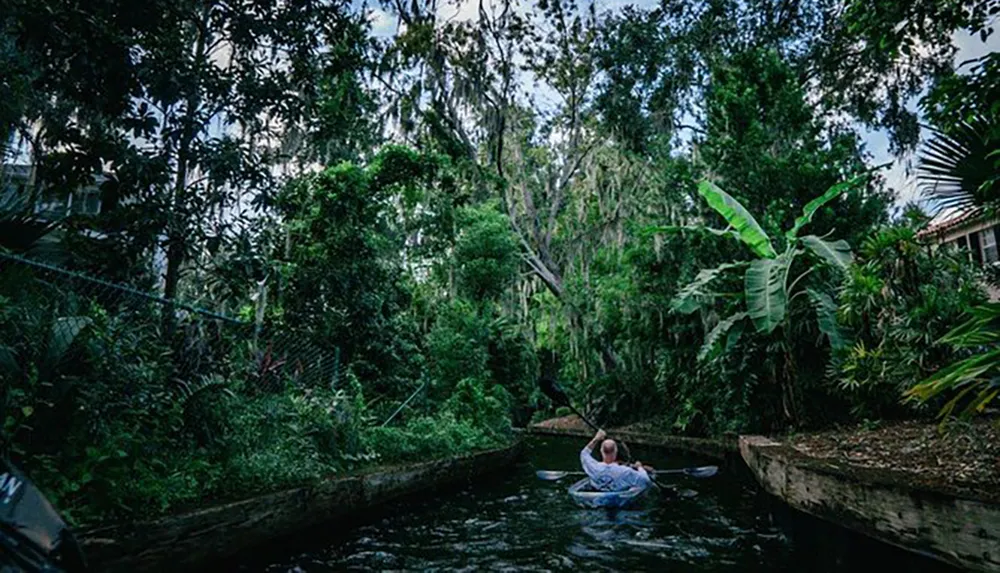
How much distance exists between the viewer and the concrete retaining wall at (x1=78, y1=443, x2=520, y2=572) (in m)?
4.14

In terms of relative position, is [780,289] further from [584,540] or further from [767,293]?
[584,540]

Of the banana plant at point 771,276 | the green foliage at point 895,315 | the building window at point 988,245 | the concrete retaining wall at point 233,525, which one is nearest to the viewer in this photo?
the concrete retaining wall at point 233,525

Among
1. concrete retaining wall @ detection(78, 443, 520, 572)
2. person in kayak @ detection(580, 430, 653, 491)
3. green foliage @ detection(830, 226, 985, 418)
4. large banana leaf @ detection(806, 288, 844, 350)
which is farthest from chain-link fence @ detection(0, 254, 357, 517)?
large banana leaf @ detection(806, 288, 844, 350)

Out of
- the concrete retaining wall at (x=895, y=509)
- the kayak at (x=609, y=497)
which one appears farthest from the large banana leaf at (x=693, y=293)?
the kayak at (x=609, y=497)

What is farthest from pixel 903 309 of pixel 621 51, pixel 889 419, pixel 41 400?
pixel 621 51

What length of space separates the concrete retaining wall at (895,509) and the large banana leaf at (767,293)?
3.03 metres

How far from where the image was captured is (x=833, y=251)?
1132 centimetres

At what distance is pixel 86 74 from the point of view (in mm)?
5973

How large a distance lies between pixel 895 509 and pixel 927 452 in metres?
2.38

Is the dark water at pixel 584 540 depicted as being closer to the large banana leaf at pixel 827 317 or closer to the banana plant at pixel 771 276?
the banana plant at pixel 771 276

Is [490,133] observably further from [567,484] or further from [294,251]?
[567,484]

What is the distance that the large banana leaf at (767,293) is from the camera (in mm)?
10695

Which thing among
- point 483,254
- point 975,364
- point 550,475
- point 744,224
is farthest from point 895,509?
point 483,254

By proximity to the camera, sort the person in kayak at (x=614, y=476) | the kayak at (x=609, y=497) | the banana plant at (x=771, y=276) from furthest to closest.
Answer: the banana plant at (x=771, y=276), the person in kayak at (x=614, y=476), the kayak at (x=609, y=497)
